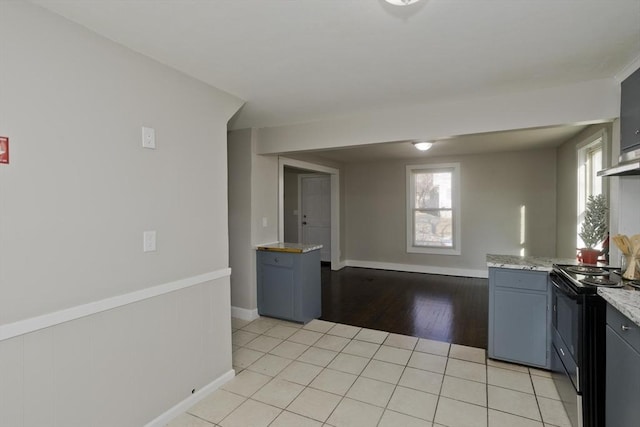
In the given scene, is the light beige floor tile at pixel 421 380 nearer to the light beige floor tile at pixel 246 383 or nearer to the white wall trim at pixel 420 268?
the light beige floor tile at pixel 246 383

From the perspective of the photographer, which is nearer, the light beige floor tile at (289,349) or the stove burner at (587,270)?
the stove burner at (587,270)

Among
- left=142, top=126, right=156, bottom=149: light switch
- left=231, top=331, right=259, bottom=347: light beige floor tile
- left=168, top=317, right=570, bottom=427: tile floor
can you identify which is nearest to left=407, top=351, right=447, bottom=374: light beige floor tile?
left=168, top=317, right=570, bottom=427: tile floor

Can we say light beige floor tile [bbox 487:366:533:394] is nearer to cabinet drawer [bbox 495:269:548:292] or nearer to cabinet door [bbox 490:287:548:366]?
cabinet door [bbox 490:287:548:366]

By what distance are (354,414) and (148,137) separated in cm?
219

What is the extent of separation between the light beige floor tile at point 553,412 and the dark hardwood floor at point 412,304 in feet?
2.78

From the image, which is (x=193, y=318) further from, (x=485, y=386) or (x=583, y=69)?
(x=583, y=69)

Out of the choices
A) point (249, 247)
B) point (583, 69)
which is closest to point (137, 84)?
point (249, 247)

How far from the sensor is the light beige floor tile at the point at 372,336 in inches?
127

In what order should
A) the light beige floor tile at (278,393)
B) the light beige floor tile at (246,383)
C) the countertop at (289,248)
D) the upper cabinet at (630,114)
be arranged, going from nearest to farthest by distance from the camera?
1. the upper cabinet at (630,114)
2. the light beige floor tile at (278,393)
3. the light beige floor tile at (246,383)
4. the countertop at (289,248)

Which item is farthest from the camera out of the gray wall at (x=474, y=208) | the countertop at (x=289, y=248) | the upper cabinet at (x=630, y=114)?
the gray wall at (x=474, y=208)

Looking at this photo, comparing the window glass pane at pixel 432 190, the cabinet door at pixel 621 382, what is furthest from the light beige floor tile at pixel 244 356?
the window glass pane at pixel 432 190

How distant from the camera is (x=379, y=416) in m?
2.08

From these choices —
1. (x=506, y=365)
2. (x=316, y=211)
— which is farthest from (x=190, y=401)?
(x=316, y=211)

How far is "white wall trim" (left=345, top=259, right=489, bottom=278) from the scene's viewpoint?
572 centimetres
